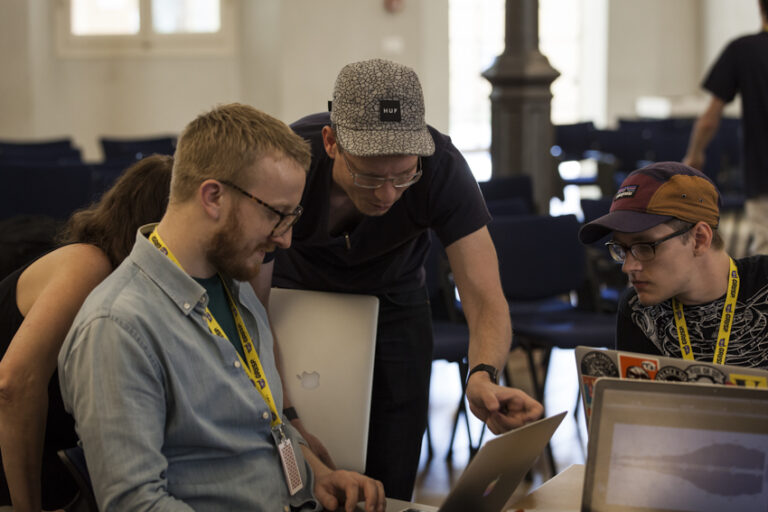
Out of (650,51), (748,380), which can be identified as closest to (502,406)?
(748,380)

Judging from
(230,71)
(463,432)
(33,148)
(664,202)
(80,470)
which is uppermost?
(230,71)

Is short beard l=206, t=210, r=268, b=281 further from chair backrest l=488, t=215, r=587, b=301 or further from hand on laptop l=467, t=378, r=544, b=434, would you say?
chair backrest l=488, t=215, r=587, b=301

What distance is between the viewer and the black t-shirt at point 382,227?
2133 millimetres

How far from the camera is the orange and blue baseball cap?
1.88 metres

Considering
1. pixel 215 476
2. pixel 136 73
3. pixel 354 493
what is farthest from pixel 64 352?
pixel 136 73

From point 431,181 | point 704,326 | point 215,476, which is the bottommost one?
point 215,476

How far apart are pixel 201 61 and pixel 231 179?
10.1m

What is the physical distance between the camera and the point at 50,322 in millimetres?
1803

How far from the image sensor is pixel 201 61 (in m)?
11.3

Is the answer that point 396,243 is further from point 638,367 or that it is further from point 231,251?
point 638,367

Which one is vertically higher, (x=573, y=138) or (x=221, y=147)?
(x=221, y=147)

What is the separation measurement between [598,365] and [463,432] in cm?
290

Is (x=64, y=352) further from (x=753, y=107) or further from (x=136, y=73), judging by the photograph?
(x=136, y=73)

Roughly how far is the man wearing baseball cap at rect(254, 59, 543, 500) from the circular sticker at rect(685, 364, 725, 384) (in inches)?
16.6
